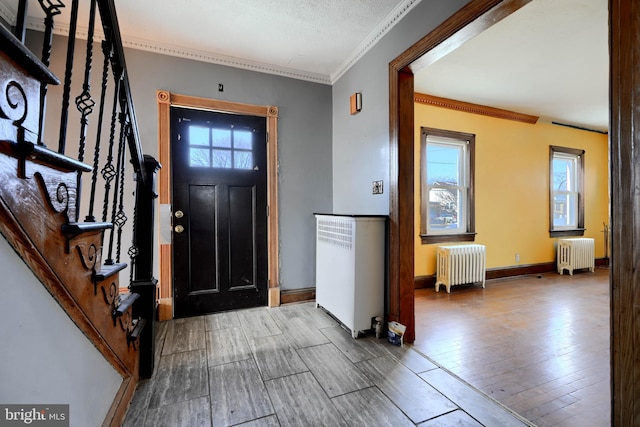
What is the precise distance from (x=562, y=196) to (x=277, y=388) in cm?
566

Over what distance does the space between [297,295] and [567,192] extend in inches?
199

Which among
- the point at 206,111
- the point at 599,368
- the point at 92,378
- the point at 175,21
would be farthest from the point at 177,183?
the point at 599,368

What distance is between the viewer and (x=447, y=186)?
149 inches

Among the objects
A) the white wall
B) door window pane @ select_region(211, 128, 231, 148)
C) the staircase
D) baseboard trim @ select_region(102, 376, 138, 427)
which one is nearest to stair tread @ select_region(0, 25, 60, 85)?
the staircase

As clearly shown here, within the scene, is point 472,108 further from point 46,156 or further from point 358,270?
point 46,156

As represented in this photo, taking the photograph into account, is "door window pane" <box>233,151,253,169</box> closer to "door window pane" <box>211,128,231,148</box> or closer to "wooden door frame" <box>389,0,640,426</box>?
"door window pane" <box>211,128,231,148</box>

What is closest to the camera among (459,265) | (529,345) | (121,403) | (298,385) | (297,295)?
(121,403)

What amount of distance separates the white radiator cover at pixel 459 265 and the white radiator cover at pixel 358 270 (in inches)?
66.1

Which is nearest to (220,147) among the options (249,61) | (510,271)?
(249,61)

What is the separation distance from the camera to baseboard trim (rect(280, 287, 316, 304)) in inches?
115

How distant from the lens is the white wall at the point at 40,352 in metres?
0.63

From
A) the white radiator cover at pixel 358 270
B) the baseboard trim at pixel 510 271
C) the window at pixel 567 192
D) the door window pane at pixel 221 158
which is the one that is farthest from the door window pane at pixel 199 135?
the window at pixel 567 192

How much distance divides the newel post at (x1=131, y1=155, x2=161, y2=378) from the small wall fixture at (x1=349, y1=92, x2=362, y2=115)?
179 centimetres

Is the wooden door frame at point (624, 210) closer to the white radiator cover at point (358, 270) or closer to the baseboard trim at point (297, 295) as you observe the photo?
the white radiator cover at point (358, 270)
